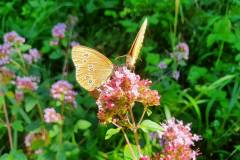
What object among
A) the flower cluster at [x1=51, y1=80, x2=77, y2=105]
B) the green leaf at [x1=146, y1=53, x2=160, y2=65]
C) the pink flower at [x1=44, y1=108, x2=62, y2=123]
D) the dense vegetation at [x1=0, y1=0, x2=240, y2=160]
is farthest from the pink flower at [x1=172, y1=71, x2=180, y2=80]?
the pink flower at [x1=44, y1=108, x2=62, y2=123]

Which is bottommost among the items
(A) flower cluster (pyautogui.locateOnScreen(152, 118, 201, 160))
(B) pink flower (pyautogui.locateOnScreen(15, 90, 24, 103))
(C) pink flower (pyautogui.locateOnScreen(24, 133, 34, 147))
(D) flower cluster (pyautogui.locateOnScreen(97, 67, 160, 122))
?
(C) pink flower (pyautogui.locateOnScreen(24, 133, 34, 147))

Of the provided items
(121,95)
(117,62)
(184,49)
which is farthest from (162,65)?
(121,95)

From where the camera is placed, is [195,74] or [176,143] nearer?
[176,143]

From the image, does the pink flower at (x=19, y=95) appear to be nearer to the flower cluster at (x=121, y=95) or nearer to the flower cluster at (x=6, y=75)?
the flower cluster at (x=6, y=75)

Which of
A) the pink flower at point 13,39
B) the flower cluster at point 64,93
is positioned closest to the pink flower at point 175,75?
the flower cluster at point 64,93

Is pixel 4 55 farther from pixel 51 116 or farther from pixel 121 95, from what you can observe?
pixel 121 95

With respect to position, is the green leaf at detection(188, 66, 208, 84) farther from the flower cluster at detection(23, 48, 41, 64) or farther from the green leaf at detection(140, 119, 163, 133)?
the green leaf at detection(140, 119, 163, 133)

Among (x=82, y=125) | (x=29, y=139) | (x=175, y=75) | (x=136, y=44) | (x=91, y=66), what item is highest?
(x=136, y=44)

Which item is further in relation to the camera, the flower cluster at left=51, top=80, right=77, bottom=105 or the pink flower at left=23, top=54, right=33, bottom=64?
the pink flower at left=23, top=54, right=33, bottom=64
